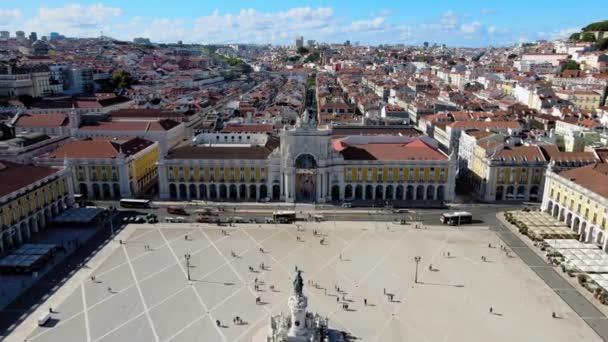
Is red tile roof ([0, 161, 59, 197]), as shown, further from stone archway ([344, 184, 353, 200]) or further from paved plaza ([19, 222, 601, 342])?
stone archway ([344, 184, 353, 200])

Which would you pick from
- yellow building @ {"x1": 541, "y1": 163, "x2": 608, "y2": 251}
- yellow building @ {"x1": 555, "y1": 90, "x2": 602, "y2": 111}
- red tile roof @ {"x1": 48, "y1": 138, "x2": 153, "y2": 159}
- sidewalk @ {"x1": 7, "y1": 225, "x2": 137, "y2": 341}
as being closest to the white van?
sidewalk @ {"x1": 7, "y1": 225, "x2": 137, "y2": 341}

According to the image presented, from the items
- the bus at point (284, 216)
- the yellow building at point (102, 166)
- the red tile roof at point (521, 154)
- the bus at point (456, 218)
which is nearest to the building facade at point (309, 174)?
the yellow building at point (102, 166)

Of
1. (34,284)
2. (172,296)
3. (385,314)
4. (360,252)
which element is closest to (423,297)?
(385,314)

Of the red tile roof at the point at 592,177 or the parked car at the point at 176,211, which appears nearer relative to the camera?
the red tile roof at the point at 592,177

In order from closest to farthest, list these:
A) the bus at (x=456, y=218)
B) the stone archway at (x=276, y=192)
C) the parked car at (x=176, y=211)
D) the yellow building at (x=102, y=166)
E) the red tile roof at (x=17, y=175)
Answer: the red tile roof at (x=17, y=175) → the bus at (x=456, y=218) → the parked car at (x=176, y=211) → the yellow building at (x=102, y=166) → the stone archway at (x=276, y=192)

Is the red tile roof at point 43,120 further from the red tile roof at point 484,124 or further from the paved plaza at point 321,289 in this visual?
the red tile roof at point 484,124

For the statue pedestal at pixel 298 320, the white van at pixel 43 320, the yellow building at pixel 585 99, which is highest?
the yellow building at pixel 585 99
